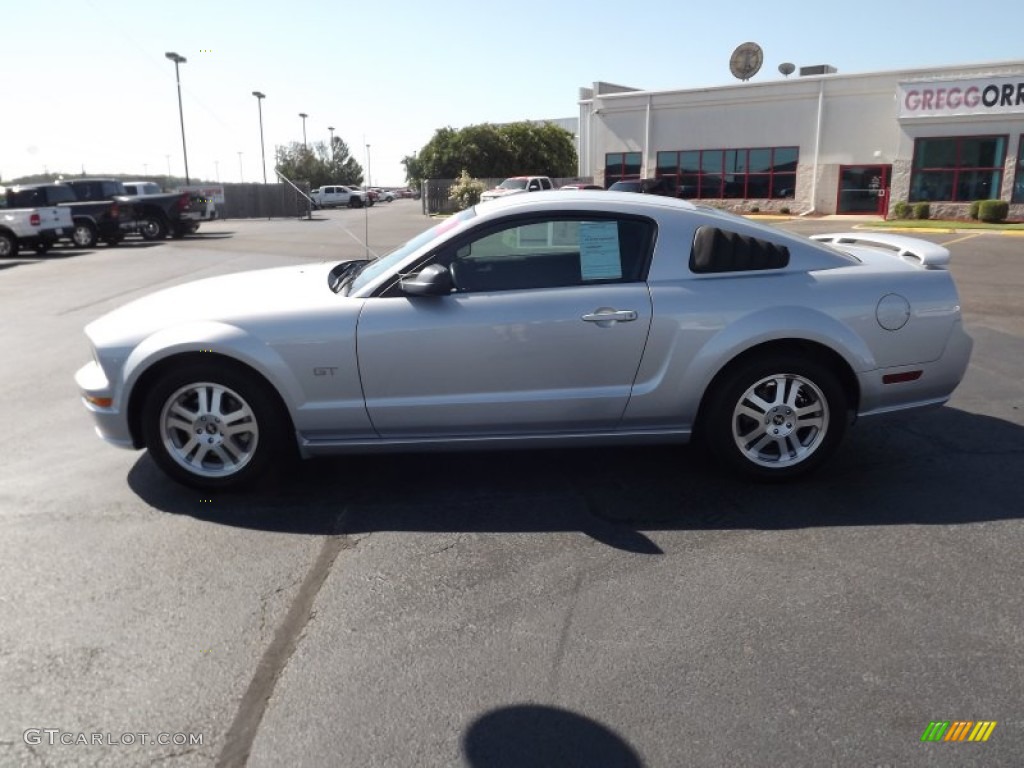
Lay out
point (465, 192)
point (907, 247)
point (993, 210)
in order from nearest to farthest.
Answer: point (907, 247), point (993, 210), point (465, 192)

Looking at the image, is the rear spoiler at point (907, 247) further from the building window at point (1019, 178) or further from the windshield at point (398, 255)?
the building window at point (1019, 178)

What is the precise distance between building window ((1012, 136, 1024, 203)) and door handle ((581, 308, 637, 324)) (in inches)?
1171

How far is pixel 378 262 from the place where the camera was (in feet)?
16.2

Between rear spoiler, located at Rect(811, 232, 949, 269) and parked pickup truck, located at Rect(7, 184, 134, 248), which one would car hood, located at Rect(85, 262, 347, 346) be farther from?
parked pickup truck, located at Rect(7, 184, 134, 248)

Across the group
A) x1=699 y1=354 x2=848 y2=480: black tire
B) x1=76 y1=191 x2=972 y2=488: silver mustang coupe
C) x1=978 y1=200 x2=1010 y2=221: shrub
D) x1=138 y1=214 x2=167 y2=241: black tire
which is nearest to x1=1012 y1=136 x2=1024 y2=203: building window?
x1=978 y1=200 x2=1010 y2=221: shrub

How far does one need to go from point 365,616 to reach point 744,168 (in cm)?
3511

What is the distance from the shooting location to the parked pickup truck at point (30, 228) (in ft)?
66.0

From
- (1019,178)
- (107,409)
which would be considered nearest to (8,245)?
(107,409)

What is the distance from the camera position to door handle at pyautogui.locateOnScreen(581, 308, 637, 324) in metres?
4.29

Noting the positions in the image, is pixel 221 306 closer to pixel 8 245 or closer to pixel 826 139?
pixel 8 245

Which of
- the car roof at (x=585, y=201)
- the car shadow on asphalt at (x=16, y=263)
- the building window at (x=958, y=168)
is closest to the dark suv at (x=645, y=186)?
the building window at (x=958, y=168)

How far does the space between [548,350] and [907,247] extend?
246 centimetres

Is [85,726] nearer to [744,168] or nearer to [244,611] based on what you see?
[244,611]

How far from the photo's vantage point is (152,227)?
26.1 m
